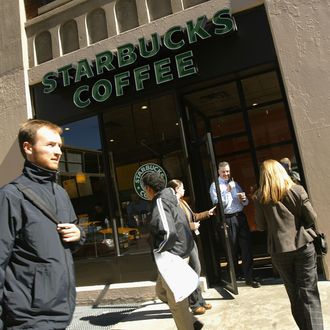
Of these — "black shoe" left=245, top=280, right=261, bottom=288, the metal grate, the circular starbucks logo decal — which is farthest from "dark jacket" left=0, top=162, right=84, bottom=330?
the circular starbucks logo decal

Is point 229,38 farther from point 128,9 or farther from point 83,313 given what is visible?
point 83,313

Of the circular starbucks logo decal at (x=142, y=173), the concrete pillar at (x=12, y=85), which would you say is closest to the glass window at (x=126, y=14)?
the concrete pillar at (x=12, y=85)

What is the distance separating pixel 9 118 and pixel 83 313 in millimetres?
4443

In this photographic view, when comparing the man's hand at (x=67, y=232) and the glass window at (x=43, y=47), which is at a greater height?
the glass window at (x=43, y=47)

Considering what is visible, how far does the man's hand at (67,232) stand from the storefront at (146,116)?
3.96 metres

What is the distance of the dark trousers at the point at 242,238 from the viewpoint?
6.18 m

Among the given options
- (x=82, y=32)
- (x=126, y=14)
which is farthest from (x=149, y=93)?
(x=82, y=32)

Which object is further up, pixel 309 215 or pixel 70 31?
pixel 70 31

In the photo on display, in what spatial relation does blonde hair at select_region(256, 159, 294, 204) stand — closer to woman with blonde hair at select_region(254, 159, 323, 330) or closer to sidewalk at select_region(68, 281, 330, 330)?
woman with blonde hair at select_region(254, 159, 323, 330)

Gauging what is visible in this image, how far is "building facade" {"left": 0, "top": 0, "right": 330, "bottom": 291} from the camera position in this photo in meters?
6.16

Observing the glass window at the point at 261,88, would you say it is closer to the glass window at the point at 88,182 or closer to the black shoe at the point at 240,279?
the glass window at the point at 88,182

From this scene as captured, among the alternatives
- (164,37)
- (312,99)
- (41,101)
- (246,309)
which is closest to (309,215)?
(246,309)

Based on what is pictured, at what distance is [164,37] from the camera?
22.5ft

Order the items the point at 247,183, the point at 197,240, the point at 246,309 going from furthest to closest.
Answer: the point at 247,183, the point at 197,240, the point at 246,309
